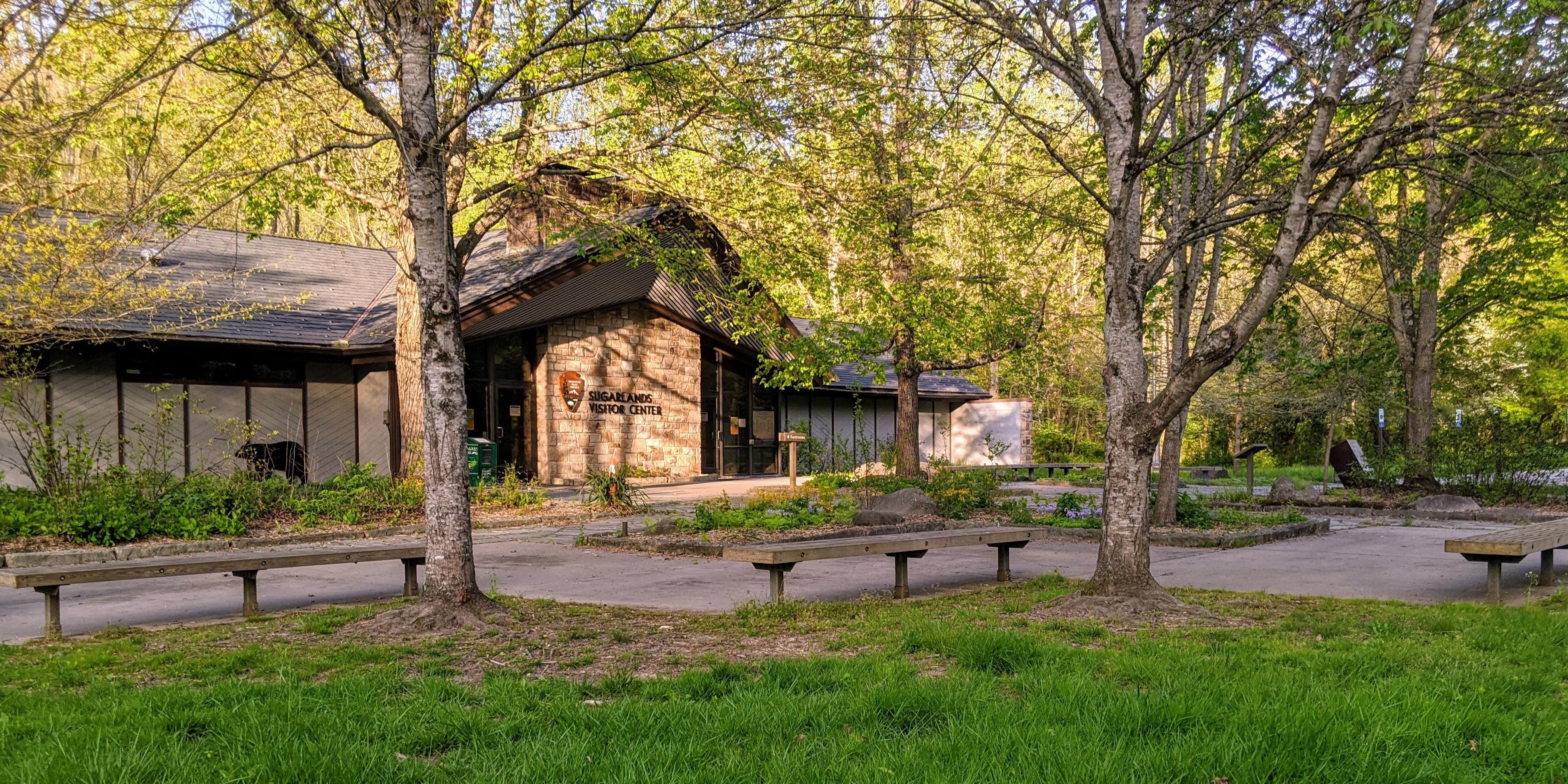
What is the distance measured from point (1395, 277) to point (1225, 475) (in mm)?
12230

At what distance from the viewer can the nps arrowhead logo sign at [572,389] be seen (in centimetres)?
2273

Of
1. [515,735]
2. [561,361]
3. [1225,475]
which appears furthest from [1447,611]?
[1225,475]

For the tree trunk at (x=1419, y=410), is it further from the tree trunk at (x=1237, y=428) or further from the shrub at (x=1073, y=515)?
the tree trunk at (x=1237, y=428)

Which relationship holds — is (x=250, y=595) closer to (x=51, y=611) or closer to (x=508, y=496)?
(x=51, y=611)

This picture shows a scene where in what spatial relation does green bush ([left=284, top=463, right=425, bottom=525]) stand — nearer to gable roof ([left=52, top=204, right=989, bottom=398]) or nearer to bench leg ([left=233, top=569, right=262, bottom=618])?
gable roof ([left=52, top=204, right=989, bottom=398])

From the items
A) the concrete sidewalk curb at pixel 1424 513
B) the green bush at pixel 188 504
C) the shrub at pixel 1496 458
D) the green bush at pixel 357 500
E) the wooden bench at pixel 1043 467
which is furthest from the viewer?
the wooden bench at pixel 1043 467

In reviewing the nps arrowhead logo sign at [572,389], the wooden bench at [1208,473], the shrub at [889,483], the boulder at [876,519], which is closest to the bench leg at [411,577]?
the boulder at [876,519]

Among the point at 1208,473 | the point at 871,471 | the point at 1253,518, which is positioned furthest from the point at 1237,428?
the point at 1253,518

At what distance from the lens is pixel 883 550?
26.8 ft

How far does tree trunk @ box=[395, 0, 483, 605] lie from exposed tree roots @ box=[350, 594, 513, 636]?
0.06m

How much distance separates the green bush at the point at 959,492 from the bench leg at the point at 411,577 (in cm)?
819

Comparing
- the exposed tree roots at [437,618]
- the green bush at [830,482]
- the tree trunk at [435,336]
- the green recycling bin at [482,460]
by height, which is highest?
the tree trunk at [435,336]

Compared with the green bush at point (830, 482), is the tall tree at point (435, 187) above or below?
above

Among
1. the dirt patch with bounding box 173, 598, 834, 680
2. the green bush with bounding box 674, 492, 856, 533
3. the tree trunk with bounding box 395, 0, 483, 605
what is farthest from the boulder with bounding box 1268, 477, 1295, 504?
the tree trunk with bounding box 395, 0, 483, 605
